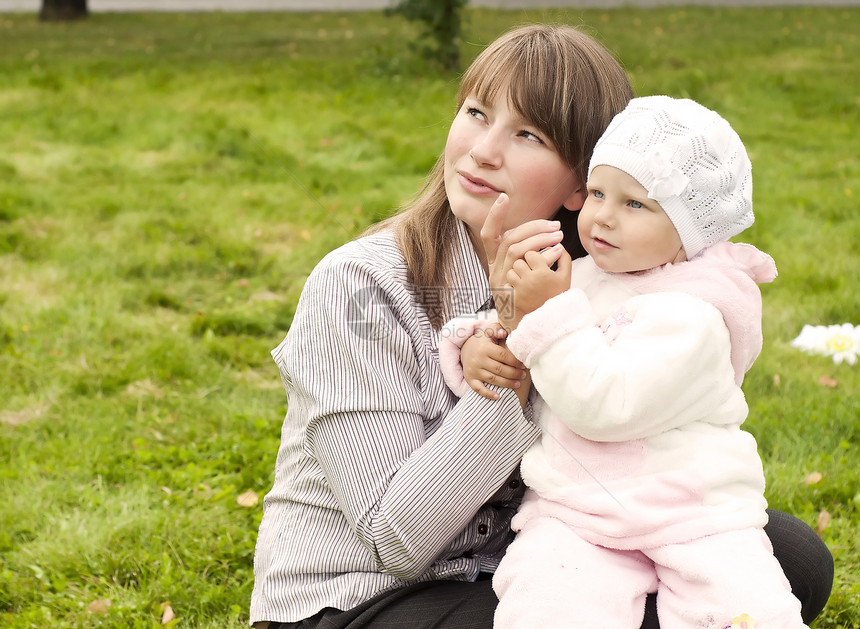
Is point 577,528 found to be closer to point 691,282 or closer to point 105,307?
point 691,282

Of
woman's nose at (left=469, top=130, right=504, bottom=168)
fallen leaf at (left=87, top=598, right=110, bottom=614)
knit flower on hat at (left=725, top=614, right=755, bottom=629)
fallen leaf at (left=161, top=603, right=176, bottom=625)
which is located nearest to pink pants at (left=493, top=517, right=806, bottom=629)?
knit flower on hat at (left=725, top=614, right=755, bottom=629)

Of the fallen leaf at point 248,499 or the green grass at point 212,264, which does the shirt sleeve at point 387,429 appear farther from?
the fallen leaf at point 248,499

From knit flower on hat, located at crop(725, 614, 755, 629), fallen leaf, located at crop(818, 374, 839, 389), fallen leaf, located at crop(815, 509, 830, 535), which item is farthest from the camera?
fallen leaf, located at crop(818, 374, 839, 389)

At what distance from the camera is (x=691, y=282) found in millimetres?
1767

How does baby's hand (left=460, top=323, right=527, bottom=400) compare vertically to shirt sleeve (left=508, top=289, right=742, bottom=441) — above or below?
below

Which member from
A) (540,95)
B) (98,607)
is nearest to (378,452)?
(540,95)

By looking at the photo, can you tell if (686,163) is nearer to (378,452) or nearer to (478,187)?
(478,187)

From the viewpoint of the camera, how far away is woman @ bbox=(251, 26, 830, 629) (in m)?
1.79

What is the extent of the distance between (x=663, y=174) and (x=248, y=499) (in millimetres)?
1986

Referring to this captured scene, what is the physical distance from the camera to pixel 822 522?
9.62 feet

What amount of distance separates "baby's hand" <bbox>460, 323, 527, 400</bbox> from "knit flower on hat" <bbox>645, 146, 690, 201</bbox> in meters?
0.40

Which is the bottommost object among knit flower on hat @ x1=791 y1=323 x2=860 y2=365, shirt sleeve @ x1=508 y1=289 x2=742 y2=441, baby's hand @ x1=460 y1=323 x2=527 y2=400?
knit flower on hat @ x1=791 y1=323 x2=860 y2=365

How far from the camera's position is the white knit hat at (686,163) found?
1.73 meters

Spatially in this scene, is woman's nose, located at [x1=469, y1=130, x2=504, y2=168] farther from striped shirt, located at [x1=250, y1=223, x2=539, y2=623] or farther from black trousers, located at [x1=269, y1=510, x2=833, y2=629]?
black trousers, located at [x1=269, y1=510, x2=833, y2=629]
